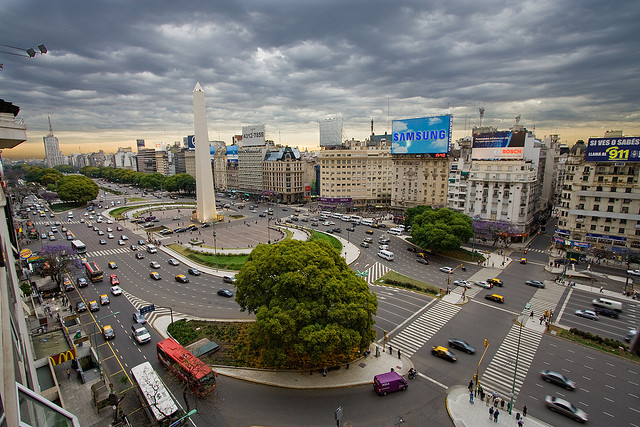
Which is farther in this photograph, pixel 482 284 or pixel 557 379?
pixel 482 284

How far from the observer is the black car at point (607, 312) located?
127 ft

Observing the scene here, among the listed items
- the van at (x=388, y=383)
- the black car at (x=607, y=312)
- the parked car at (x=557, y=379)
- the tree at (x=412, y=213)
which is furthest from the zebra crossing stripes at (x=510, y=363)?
the tree at (x=412, y=213)

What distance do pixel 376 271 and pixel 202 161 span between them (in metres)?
56.4

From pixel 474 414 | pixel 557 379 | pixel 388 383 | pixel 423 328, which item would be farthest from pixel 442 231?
pixel 388 383

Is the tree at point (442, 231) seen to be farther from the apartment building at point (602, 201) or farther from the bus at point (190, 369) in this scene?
the bus at point (190, 369)

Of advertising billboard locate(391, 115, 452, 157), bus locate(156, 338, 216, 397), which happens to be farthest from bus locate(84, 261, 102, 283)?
advertising billboard locate(391, 115, 452, 157)

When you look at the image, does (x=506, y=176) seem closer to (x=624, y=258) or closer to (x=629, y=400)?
(x=624, y=258)

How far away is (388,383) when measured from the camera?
25.0 metres

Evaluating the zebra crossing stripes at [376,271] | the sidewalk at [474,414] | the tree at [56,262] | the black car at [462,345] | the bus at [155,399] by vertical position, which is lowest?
the sidewalk at [474,414]

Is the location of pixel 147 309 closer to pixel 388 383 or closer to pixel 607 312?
pixel 388 383

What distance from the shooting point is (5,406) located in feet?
23.1

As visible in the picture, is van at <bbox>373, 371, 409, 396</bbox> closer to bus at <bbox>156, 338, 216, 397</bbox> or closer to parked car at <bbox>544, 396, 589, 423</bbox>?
parked car at <bbox>544, 396, 589, 423</bbox>

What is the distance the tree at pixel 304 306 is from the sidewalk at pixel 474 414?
7604mm

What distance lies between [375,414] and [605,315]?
3464cm
